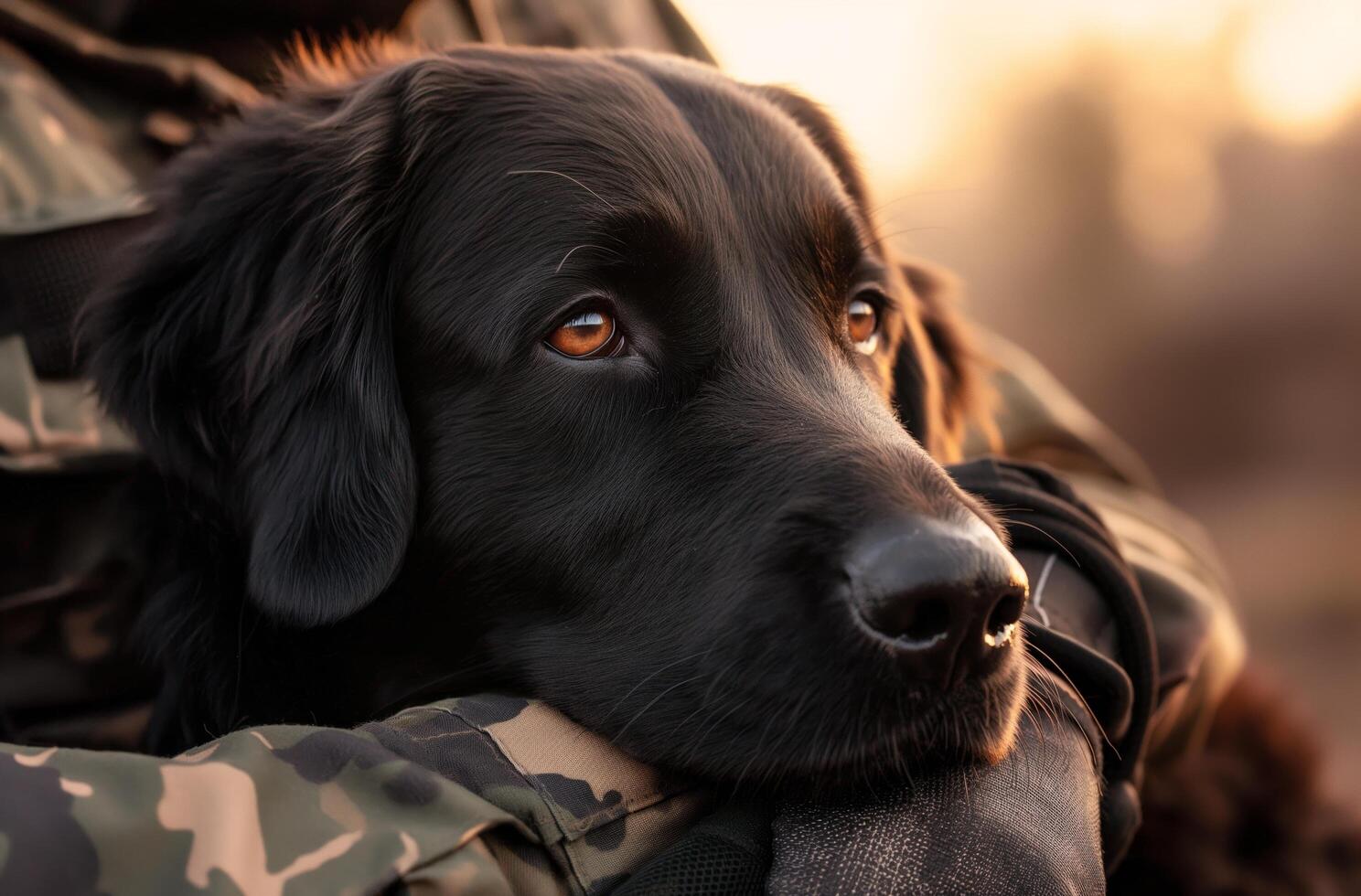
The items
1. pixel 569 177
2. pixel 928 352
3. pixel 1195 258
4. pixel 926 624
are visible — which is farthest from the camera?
pixel 1195 258

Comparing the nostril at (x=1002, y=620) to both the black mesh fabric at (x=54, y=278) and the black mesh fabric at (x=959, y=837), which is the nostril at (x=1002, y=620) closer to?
the black mesh fabric at (x=959, y=837)

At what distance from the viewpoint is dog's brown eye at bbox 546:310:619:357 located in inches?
83.4

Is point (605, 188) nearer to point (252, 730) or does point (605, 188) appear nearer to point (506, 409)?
point (506, 409)

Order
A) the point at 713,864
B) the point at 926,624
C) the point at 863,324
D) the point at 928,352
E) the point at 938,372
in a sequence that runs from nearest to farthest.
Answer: the point at 713,864 → the point at 926,624 → the point at 863,324 → the point at 928,352 → the point at 938,372

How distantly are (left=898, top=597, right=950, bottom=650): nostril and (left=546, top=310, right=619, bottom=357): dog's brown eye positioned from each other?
0.79m

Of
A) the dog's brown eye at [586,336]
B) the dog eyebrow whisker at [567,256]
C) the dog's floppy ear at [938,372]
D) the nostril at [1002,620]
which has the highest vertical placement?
the dog eyebrow whisker at [567,256]

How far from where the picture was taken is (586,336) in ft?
6.96

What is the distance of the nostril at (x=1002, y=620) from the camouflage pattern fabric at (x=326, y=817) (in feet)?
1.84

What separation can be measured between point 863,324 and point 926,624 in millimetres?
1101

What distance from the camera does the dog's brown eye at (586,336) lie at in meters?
2.12

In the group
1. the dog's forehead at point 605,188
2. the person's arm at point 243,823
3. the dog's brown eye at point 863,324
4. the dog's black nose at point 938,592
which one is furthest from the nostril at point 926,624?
the dog's brown eye at point 863,324

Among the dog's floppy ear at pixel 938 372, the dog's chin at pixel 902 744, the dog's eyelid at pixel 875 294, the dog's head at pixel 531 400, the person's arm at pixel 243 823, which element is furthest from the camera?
the dog's floppy ear at pixel 938 372

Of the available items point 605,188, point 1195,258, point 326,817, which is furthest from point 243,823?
point 1195,258

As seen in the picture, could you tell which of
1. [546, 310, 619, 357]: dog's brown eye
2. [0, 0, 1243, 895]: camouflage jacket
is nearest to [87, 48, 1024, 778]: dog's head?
[546, 310, 619, 357]: dog's brown eye
